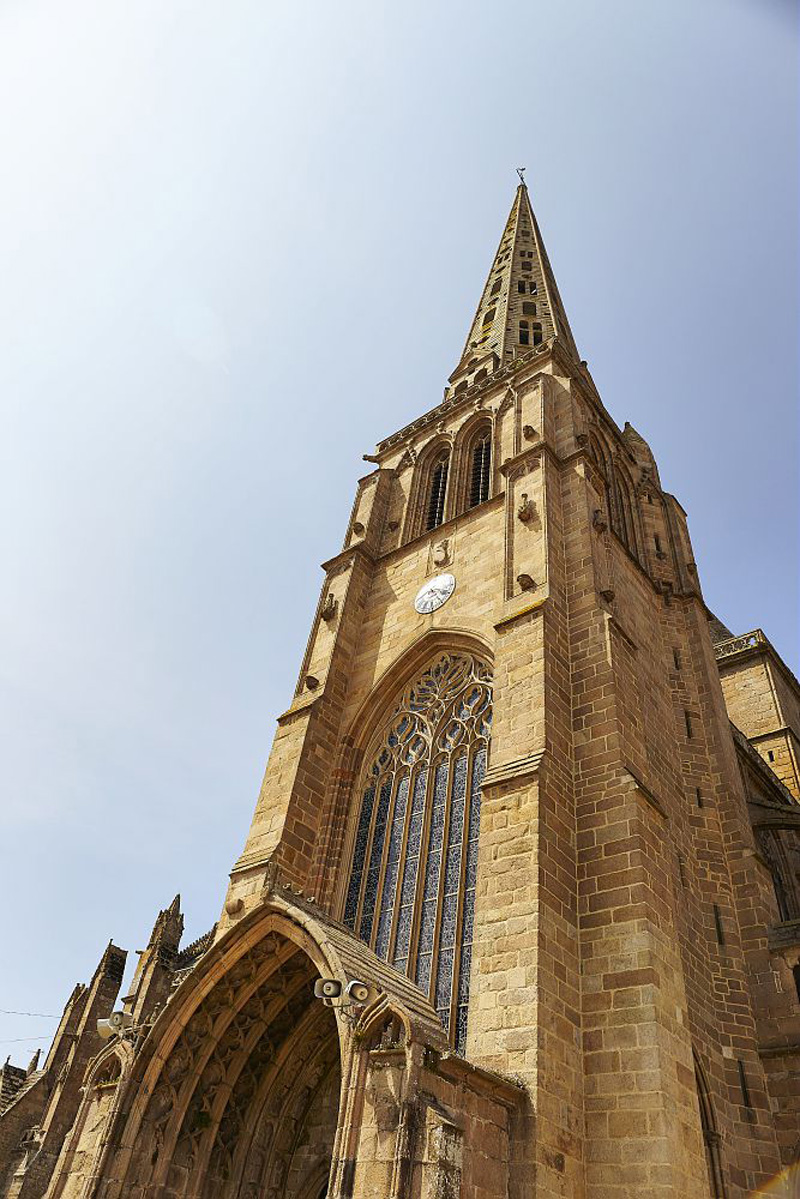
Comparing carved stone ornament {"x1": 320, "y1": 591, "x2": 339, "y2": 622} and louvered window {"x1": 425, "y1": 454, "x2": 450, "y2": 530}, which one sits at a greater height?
louvered window {"x1": 425, "y1": 454, "x2": 450, "y2": 530}

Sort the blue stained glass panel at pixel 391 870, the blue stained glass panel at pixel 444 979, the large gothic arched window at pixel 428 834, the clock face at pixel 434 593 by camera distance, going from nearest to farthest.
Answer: the blue stained glass panel at pixel 444 979 → the large gothic arched window at pixel 428 834 → the blue stained glass panel at pixel 391 870 → the clock face at pixel 434 593

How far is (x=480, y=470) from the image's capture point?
21188 millimetres

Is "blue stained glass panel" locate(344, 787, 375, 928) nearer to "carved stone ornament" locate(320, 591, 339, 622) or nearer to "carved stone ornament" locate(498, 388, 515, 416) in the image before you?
"carved stone ornament" locate(320, 591, 339, 622)

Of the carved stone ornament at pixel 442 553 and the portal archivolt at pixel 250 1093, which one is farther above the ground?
the carved stone ornament at pixel 442 553

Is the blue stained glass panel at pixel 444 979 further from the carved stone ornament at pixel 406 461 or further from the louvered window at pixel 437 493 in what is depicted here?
the carved stone ornament at pixel 406 461

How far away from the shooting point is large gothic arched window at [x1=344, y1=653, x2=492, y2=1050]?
39.2ft

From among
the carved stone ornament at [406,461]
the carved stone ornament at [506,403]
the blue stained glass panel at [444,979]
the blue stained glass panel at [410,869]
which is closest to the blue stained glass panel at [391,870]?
the blue stained glass panel at [410,869]

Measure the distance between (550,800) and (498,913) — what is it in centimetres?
173

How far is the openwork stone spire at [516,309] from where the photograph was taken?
1098 inches

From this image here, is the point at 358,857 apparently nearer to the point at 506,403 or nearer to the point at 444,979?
the point at 444,979

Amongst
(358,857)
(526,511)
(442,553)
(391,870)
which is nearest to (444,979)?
(391,870)

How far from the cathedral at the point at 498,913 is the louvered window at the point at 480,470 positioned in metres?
0.13

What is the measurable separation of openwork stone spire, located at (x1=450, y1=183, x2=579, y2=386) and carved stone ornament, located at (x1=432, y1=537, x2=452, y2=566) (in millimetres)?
9938

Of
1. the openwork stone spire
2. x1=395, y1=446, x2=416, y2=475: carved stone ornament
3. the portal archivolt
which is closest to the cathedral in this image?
the portal archivolt
